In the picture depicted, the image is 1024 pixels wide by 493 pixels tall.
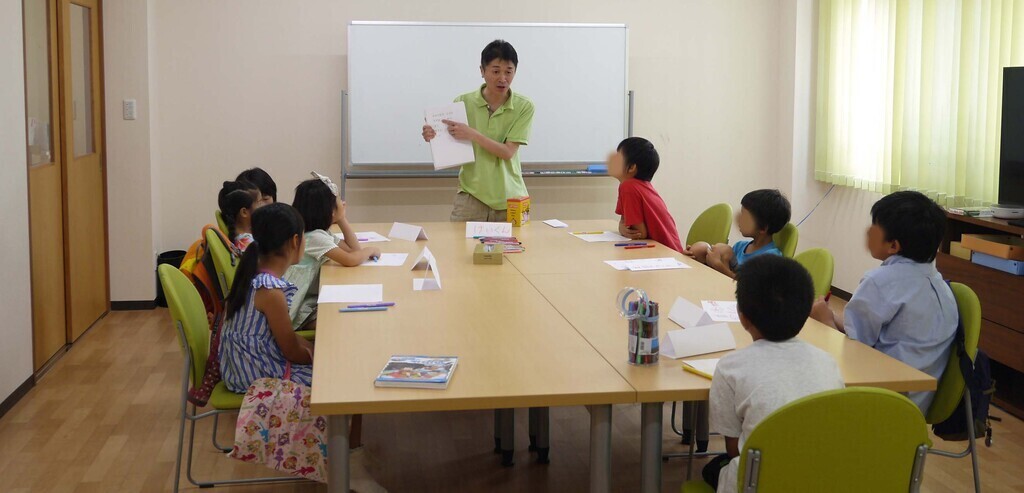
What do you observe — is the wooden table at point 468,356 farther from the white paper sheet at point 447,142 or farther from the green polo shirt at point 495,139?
the green polo shirt at point 495,139

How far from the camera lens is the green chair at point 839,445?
184cm

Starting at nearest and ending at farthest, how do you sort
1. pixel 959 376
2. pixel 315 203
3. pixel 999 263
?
pixel 959 376 < pixel 315 203 < pixel 999 263

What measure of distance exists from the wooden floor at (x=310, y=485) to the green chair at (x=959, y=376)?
2.07ft

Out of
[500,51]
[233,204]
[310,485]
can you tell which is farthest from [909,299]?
[233,204]

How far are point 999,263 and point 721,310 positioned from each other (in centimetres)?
179

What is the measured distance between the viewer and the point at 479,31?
630 cm

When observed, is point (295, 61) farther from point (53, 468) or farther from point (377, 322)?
point (377, 322)

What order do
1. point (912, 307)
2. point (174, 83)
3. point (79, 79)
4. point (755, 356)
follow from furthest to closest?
point (174, 83), point (79, 79), point (912, 307), point (755, 356)

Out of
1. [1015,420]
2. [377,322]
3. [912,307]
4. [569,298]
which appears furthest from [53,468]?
[1015,420]

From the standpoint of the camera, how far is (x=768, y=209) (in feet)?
12.3

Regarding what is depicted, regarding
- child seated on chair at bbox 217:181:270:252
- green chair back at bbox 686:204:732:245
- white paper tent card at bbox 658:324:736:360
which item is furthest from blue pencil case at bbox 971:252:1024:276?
child seated on chair at bbox 217:181:270:252

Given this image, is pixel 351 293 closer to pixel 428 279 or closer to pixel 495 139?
pixel 428 279

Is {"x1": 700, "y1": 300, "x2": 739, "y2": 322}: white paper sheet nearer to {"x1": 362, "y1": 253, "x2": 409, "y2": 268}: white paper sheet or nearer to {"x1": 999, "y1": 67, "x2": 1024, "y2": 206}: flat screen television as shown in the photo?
{"x1": 362, "y1": 253, "x2": 409, "y2": 268}: white paper sheet

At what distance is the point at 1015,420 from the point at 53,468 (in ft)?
12.4
